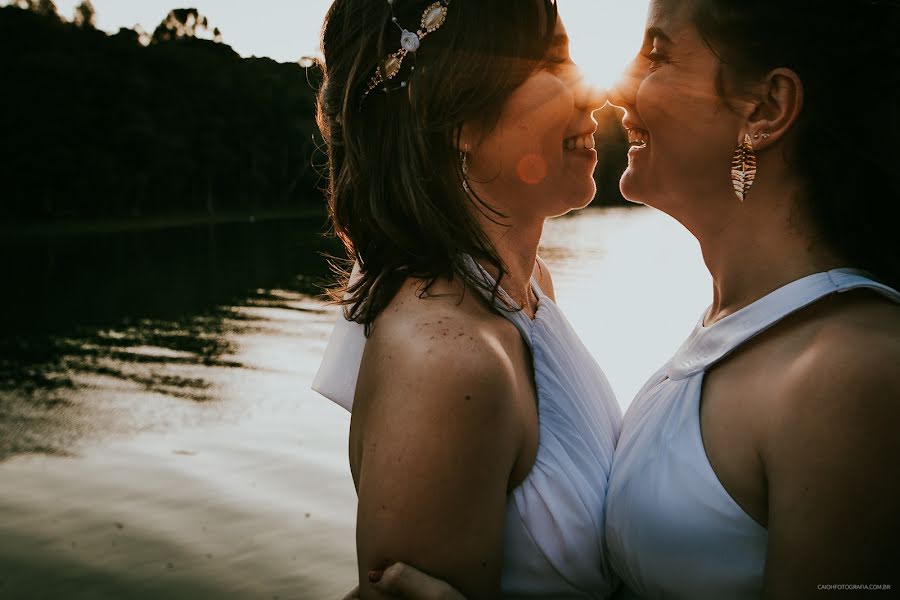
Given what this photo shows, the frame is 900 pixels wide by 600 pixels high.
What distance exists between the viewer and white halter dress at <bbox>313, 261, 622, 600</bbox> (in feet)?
7.88

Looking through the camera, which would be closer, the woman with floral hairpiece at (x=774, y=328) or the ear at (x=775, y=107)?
the woman with floral hairpiece at (x=774, y=328)

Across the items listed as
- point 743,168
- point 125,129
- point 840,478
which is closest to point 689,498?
point 840,478

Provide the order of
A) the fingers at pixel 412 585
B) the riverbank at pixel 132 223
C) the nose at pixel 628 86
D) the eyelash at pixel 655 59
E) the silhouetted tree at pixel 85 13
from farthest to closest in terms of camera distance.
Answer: the silhouetted tree at pixel 85 13, the riverbank at pixel 132 223, the nose at pixel 628 86, the eyelash at pixel 655 59, the fingers at pixel 412 585

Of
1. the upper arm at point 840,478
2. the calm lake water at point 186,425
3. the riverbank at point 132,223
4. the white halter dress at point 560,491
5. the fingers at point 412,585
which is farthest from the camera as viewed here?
the riverbank at point 132,223

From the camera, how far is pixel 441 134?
2.68m

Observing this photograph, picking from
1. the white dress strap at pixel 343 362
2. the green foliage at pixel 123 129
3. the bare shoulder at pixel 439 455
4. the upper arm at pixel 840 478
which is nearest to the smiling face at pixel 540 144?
the white dress strap at pixel 343 362

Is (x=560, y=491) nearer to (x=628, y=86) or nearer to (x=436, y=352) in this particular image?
(x=436, y=352)

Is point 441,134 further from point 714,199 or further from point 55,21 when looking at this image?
point 55,21

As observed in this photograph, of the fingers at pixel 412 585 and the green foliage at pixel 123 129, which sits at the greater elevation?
the green foliage at pixel 123 129

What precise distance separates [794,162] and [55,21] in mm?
61801

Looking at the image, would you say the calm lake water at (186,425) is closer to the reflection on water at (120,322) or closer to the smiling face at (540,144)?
the reflection on water at (120,322)

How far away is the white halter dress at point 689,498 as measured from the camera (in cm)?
216

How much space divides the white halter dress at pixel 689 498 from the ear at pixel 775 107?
0.46m

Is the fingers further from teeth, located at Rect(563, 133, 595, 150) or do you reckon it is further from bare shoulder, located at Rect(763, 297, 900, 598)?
teeth, located at Rect(563, 133, 595, 150)
